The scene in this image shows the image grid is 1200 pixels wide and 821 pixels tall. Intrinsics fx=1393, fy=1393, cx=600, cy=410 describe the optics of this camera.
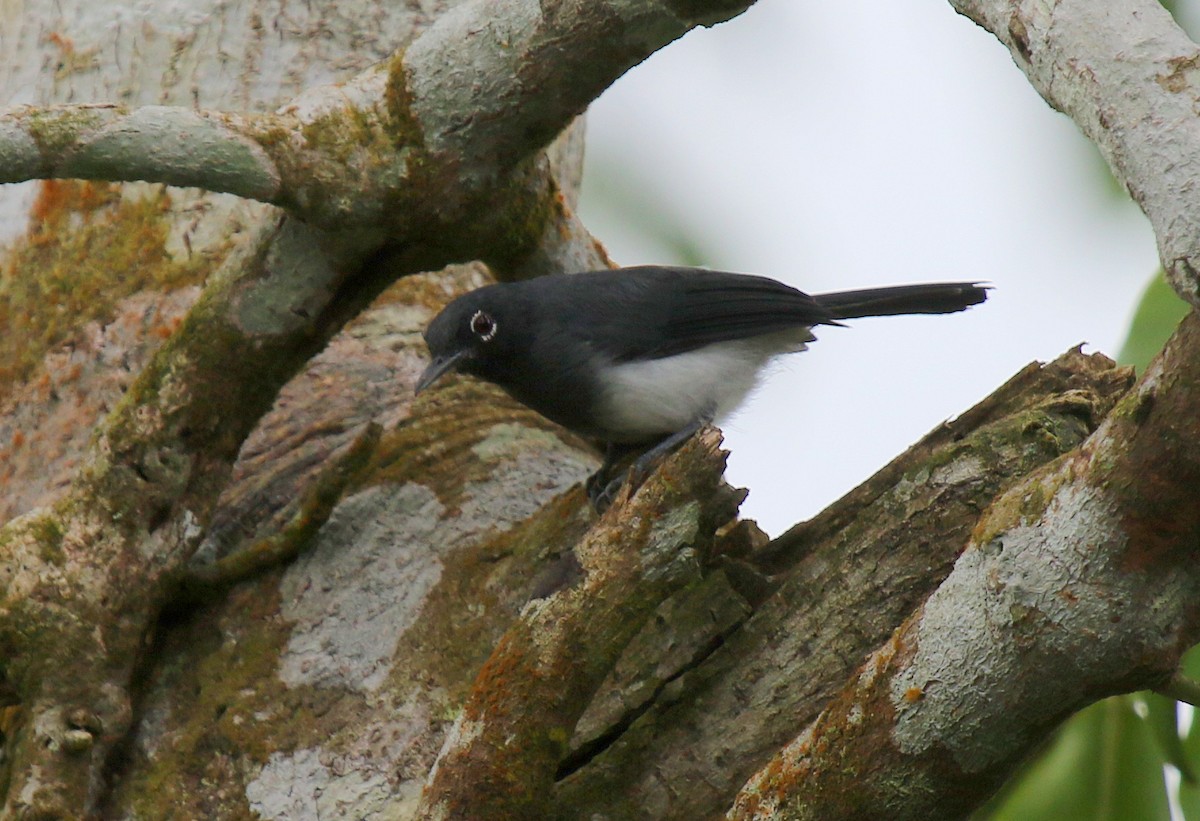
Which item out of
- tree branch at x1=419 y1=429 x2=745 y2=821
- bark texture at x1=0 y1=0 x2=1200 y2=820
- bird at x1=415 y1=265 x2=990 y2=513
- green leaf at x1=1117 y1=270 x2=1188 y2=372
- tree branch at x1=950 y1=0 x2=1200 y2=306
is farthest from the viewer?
bird at x1=415 y1=265 x2=990 y2=513

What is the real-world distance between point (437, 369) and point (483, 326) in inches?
11.3

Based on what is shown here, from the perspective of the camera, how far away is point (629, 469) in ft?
13.2

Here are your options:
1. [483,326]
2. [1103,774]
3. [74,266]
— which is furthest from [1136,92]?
[74,266]

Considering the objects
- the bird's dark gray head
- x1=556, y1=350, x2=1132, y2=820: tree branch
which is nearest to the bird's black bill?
the bird's dark gray head

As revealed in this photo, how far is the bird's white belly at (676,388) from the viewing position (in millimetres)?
4828

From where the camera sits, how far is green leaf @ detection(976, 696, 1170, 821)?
4059 millimetres

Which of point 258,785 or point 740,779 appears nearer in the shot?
point 740,779

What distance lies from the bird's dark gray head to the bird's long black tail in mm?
1261

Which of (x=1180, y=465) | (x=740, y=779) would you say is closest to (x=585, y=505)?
(x=740, y=779)

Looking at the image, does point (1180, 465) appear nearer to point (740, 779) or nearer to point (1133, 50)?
point (1133, 50)

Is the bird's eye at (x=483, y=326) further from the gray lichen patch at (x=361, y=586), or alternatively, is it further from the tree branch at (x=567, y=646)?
the tree branch at (x=567, y=646)

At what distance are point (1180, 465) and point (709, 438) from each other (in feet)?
3.72

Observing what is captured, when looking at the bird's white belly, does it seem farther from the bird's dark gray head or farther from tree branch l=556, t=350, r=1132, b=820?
tree branch l=556, t=350, r=1132, b=820

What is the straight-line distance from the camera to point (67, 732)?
350 centimetres
